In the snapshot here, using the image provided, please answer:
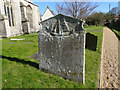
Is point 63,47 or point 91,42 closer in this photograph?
point 63,47

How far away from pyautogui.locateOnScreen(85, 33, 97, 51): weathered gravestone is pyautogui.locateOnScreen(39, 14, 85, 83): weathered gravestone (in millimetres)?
4400

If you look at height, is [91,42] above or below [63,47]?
below

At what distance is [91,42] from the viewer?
7.36m

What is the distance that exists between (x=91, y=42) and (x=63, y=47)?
15.3 ft

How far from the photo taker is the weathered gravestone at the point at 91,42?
7.12 meters

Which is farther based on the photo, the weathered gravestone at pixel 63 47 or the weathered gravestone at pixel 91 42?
the weathered gravestone at pixel 91 42

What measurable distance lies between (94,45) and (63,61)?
4.65 meters

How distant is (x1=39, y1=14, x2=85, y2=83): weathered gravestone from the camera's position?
10.0 ft

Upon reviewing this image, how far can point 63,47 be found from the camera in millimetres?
3262

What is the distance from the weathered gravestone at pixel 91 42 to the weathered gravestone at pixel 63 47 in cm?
440

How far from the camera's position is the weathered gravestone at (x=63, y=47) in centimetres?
305

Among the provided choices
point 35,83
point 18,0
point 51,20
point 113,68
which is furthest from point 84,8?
point 35,83

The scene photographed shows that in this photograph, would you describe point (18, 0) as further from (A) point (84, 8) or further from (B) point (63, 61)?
(B) point (63, 61)

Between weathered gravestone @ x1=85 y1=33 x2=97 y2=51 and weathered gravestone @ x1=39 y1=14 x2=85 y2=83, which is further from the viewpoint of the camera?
weathered gravestone @ x1=85 y1=33 x2=97 y2=51
